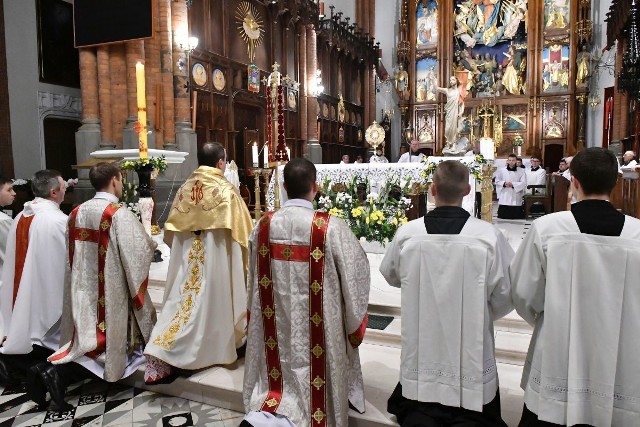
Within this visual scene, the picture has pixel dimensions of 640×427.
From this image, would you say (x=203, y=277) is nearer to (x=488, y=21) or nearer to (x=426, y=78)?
(x=426, y=78)

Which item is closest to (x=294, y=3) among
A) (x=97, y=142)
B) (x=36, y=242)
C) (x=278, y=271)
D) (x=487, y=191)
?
→ (x=97, y=142)

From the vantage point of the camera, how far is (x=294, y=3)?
48.4ft

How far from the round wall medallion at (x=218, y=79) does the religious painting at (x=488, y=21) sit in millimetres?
11393

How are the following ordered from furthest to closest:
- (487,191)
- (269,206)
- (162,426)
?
(269,206) < (487,191) < (162,426)

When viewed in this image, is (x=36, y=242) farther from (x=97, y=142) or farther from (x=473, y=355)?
(x=97, y=142)

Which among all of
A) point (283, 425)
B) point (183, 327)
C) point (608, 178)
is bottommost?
point (283, 425)

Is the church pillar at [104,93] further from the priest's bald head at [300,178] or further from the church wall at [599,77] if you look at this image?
the church wall at [599,77]

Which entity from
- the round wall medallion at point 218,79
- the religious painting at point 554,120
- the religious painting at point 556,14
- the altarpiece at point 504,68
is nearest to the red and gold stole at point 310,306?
the round wall medallion at point 218,79

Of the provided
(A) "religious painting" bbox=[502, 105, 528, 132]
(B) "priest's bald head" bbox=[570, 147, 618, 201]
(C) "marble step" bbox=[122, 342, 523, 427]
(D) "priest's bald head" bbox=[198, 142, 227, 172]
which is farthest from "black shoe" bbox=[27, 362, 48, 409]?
(A) "religious painting" bbox=[502, 105, 528, 132]

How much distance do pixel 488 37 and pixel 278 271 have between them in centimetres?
1910

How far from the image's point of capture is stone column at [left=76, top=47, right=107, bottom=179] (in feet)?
30.8

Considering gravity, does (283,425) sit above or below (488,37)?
below

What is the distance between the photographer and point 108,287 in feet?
11.2

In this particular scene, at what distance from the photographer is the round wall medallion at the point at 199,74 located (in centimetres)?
1093
